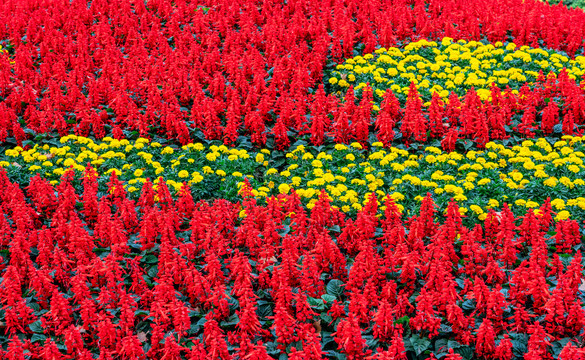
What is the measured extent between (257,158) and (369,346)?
3384mm

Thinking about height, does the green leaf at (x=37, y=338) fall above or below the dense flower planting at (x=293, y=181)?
below

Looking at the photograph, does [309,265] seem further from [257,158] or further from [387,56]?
[387,56]

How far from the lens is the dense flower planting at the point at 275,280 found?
4.59 meters

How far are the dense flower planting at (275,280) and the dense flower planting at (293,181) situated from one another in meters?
0.02

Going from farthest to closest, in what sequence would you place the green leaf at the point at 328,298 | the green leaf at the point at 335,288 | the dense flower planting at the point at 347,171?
the dense flower planting at the point at 347,171
the green leaf at the point at 335,288
the green leaf at the point at 328,298

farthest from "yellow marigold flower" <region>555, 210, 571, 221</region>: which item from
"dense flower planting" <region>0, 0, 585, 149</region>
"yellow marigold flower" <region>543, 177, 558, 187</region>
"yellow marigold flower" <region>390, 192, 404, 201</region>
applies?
"dense flower planting" <region>0, 0, 585, 149</region>

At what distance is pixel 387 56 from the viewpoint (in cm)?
986

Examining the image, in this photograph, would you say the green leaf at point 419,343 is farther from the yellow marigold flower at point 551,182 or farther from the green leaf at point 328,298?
the yellow marigold flower at point 551,182

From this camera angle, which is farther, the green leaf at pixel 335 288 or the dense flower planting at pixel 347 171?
the dense flower planting at pixel 347 171

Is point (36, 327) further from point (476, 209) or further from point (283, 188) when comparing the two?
point (476, 209)

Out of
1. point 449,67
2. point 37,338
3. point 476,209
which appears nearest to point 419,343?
point 476,209

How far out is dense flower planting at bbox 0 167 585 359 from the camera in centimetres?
459

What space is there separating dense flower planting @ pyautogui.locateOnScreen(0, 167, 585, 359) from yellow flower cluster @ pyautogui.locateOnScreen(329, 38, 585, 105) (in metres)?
3.40

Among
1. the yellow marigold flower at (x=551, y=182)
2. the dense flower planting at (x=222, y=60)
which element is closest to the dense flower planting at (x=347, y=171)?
the yellow marigold flower at (x=551, y=182)
